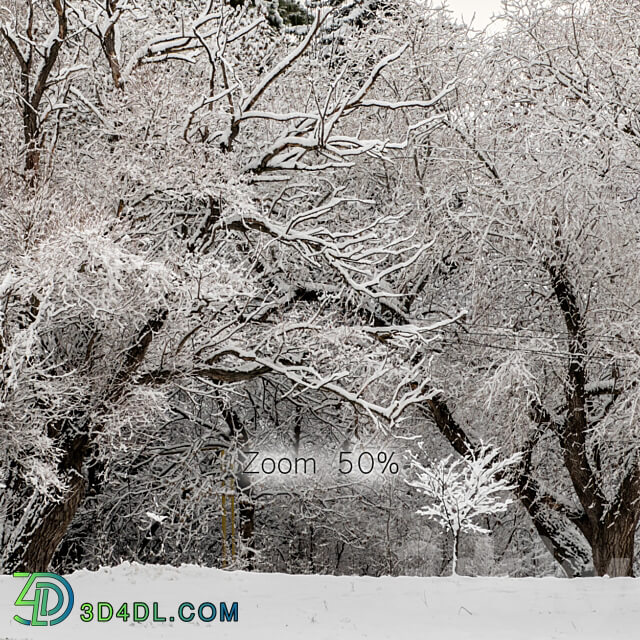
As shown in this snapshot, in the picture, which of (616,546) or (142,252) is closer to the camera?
(142,252)

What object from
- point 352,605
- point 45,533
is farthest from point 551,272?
point 45,533

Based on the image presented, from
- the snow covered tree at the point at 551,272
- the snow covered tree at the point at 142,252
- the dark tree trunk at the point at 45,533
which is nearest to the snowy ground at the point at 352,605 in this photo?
the dark tree trunk at the point at 45,533

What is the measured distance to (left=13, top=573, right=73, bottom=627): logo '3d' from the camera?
812 centimetres

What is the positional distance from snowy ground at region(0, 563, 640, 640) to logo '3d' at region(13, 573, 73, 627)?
0.09m

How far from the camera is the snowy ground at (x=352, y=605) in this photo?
7883 mm

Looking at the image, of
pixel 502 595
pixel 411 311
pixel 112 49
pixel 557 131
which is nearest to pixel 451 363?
pixel 411 311

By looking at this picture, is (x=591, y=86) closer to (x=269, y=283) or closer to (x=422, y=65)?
(x=422, y=65)

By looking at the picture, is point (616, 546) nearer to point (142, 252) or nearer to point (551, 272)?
point (551, 272)

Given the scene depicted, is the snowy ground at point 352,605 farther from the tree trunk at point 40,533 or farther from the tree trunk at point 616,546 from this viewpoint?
the tree trunk at point 616,546

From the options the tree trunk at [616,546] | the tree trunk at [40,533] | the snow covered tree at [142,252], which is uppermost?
the snow covered tree at [142,252]

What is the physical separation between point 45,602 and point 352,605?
2837mm

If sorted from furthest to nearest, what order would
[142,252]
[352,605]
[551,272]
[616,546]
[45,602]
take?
1. [616,546]
2. [551,272]
3. [142,252]
4. [352,605]
5. [45,602]

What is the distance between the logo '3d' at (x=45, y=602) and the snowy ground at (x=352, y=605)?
9 centimetres

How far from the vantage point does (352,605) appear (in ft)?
29.6
